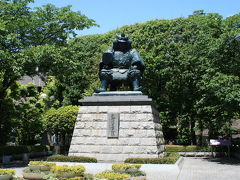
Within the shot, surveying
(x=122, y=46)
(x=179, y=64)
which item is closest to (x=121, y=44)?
(x=122, y=46)

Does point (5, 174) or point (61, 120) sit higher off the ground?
point (61, 120)

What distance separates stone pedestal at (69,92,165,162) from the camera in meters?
11.4

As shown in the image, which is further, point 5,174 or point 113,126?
point 113,126

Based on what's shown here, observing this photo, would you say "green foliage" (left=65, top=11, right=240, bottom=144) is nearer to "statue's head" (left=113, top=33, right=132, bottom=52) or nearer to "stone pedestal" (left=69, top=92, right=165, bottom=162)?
"statue's head" (left=113, top=33, right=132, bottom=52)

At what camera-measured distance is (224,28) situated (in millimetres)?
17047

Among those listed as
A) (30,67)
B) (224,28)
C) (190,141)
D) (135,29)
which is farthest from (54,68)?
(190,141)

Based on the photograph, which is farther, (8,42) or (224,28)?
(224,28)

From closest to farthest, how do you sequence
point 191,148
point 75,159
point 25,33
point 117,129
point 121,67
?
point 75,159 < point 117,129 < point 121,67 < point 25,33 < point 191,148

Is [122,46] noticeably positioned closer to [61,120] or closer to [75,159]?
[75,159]

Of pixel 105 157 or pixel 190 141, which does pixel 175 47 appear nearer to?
pixel 190 141

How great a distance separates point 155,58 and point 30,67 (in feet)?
34.9

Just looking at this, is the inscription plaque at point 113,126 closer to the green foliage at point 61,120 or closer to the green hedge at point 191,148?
the green foliage at point 61,120

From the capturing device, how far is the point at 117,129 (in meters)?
11.6

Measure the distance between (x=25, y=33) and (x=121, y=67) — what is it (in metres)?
6.73
